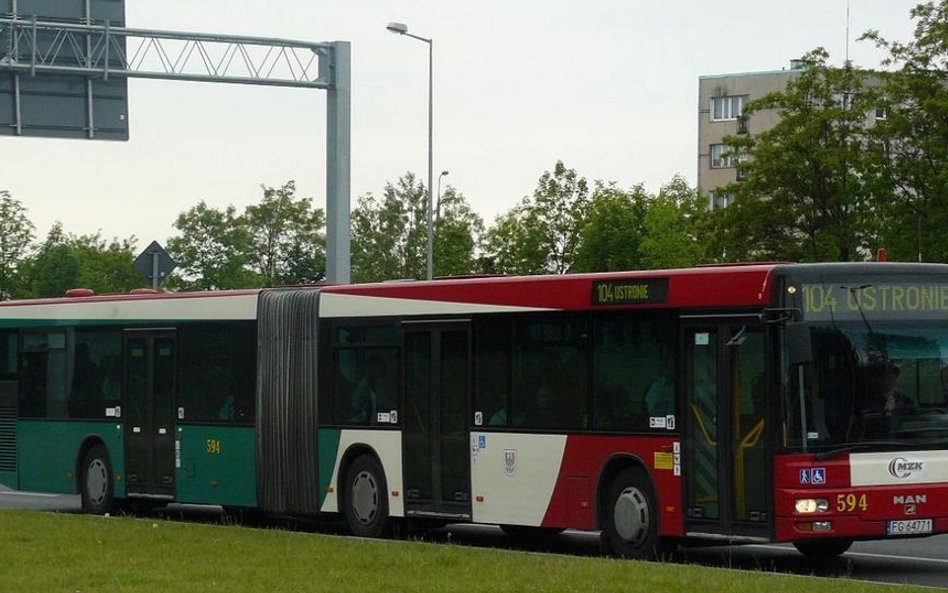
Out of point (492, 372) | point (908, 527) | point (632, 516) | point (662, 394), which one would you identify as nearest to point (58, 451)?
point (492, 372)

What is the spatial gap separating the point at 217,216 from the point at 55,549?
81.5 metres

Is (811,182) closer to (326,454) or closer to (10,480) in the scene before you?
(10,480)

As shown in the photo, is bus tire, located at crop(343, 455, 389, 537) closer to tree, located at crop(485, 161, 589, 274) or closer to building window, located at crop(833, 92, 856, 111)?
building window, located at crop(833, 92, 856, 111)

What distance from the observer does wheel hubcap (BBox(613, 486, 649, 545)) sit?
18594 millimetres

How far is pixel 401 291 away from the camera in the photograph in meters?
22.3

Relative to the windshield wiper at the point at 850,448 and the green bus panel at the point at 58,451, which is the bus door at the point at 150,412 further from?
the windshield wiper at the point at 850,448

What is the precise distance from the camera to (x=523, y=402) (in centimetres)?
2033

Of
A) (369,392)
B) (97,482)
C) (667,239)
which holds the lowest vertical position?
(97,482)

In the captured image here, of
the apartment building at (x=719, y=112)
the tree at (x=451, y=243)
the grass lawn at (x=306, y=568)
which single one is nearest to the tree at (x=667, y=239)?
the tree at (x=451, y=243)

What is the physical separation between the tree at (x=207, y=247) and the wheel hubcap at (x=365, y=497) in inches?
2918

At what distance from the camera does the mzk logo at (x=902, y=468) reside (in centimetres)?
1722

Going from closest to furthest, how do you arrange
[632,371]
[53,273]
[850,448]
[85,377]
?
1. [850,448]
2. [632,371]
3. [85,377]
4. [53,273]

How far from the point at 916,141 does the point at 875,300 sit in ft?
118

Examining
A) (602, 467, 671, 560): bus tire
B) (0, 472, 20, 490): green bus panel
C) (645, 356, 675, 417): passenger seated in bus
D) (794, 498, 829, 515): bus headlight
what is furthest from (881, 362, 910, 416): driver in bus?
(0, 472, 20, 490): green bus panel
